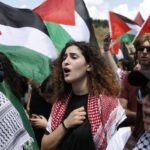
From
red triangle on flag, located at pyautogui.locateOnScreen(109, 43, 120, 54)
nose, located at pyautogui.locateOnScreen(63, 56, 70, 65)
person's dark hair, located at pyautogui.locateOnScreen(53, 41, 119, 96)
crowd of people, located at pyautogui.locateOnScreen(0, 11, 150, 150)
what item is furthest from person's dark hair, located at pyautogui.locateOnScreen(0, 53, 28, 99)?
red triangle on flag, located at pyautogui.locateOnScreen(109, 43, 120, 54)

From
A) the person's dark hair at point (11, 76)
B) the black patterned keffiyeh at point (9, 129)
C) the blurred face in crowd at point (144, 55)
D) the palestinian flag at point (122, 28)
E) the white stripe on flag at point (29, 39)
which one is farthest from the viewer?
the palestinian flag at point (122, 28)

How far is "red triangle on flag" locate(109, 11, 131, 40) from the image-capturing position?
8203mm

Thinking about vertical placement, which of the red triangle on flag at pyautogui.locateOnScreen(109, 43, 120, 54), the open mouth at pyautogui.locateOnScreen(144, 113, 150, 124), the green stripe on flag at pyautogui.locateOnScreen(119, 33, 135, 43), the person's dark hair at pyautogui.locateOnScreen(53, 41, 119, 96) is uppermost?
the open mouth at pyautogui.locateOnScreen(144, 113, 150, 124)

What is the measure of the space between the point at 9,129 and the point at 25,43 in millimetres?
2515

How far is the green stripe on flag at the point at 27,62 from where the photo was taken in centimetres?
389

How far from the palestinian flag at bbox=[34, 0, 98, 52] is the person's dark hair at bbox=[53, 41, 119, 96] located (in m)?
1.82

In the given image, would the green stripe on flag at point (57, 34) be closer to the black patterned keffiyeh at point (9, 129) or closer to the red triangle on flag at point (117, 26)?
the red triangle on flag at point (117, 26)

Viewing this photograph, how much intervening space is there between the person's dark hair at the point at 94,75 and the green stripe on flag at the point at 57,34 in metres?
1.82

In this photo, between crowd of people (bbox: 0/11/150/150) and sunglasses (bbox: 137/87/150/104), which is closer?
sunglasses (bbox: 137/87/150/104)

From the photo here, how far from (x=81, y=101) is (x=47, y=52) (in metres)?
1.36

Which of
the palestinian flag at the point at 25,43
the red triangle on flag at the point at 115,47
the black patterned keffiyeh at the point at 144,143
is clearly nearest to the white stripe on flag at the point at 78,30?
the palestinian flag at the point at 25,43

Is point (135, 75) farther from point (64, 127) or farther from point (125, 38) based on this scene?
point (125, 38)

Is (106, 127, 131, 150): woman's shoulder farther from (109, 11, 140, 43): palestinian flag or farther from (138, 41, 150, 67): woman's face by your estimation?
(109, 11, 140, 43): palestinian flag

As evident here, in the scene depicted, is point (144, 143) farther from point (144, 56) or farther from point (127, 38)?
point (127, 38)
